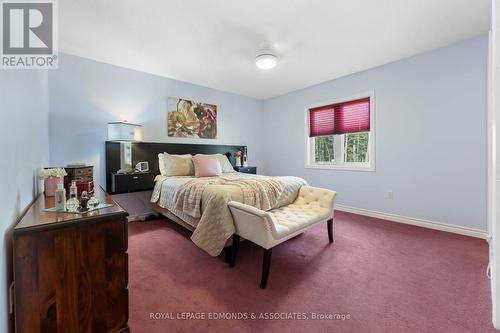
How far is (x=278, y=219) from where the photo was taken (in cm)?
204

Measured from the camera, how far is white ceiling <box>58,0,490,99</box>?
197 cm

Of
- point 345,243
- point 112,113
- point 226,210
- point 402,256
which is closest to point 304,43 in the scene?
point 226,210

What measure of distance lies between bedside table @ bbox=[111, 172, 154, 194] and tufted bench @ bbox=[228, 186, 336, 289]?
1.96 metres

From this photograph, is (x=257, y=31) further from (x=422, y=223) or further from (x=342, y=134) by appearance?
(x=422, y=223)

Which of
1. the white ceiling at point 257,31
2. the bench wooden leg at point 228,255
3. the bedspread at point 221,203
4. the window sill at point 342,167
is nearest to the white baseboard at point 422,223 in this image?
the window sill at point 342,167

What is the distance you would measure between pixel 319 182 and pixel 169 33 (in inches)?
134

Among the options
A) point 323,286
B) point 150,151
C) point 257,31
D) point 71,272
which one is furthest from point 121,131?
point 323,286

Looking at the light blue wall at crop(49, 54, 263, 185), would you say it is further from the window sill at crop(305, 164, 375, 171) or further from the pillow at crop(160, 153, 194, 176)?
the window sill at crop(305, 164, 375, 171)

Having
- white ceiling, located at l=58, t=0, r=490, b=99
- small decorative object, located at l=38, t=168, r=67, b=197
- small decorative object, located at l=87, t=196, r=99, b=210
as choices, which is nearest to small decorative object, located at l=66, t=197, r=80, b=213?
small decorative object, located at l=87, t=196, r=99, b=210

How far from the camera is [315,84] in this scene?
13.5 ft

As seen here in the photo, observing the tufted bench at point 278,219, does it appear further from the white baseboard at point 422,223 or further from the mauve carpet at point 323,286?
the white baseboard at point 422,223

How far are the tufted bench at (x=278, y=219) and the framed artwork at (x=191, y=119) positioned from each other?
2383 mm

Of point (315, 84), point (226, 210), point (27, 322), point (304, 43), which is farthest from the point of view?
point (315, 84)

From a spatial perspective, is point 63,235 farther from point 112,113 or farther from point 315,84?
point 315,84
